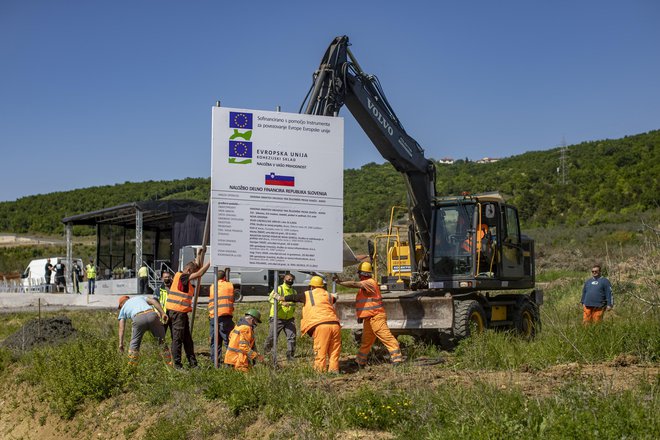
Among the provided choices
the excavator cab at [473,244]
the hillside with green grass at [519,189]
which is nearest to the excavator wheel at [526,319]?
the excavator cab at [473,244]

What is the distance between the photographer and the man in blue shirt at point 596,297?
15.5 metres

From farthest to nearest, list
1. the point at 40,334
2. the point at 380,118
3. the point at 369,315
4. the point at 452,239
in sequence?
the point at 40,334 < the point at 380,118 < the point at 452,239 < the point at 369,315

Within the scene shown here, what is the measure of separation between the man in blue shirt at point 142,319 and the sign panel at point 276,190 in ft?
9.66

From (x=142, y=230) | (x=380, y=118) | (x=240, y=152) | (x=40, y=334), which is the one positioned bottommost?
(x=40, y=334)

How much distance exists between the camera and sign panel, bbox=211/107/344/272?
34.5ft

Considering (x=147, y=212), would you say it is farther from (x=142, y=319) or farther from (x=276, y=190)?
(x=276, y=190)

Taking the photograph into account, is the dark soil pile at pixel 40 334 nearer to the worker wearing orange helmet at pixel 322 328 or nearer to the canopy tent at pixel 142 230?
the worker wearing orange helmet at pixel 322 328

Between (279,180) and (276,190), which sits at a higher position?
(279,180)

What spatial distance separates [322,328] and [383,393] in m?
2.66

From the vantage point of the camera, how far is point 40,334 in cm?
1753

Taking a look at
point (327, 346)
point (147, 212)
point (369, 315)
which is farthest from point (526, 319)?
point (147, 212)

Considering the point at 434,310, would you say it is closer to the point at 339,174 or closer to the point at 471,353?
the point at 471,353

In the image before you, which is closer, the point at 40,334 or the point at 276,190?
the point at 276,190

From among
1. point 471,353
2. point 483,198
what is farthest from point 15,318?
point 471,353
